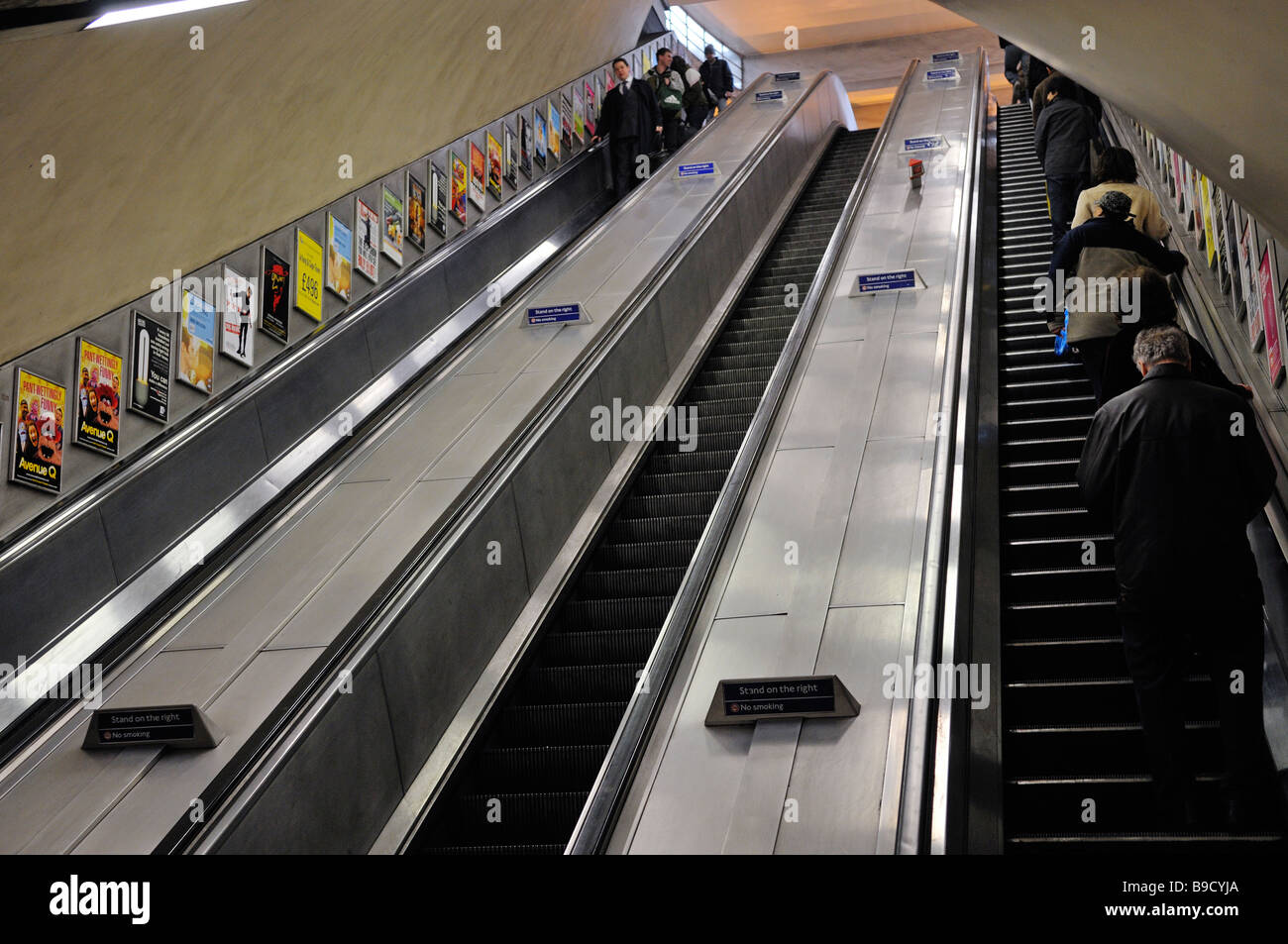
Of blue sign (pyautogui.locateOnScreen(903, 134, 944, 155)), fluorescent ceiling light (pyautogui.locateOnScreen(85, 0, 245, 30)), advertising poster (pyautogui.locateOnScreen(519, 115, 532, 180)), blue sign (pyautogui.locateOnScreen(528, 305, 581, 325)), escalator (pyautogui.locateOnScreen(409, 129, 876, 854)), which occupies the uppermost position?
fluorescent ceiling light (pyautogui.locateOnScreen(85, 0, 245, 30))

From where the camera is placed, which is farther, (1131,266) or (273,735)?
(1131,266)

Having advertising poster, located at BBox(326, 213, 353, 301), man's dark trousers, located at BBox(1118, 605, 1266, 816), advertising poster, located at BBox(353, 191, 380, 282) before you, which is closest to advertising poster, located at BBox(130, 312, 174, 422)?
advertising poster, located at BBox(326, 213, 353, 301)

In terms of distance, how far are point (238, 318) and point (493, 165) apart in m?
4.95

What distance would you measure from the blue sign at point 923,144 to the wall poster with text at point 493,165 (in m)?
4.06

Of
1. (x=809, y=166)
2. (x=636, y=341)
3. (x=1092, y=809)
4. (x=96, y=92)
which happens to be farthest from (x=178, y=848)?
(x=809, y=166)

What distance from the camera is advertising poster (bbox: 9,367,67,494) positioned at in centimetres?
593

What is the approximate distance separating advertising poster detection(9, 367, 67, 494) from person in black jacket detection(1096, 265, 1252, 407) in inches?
199

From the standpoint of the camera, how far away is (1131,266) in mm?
5594

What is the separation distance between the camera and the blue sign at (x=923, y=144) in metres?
11.8

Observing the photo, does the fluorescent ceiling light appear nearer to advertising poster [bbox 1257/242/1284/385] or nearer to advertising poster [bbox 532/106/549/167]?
advertising poster [bbox 1257/242/1284/385]

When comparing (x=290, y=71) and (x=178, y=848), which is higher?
(x=290, y=71)
